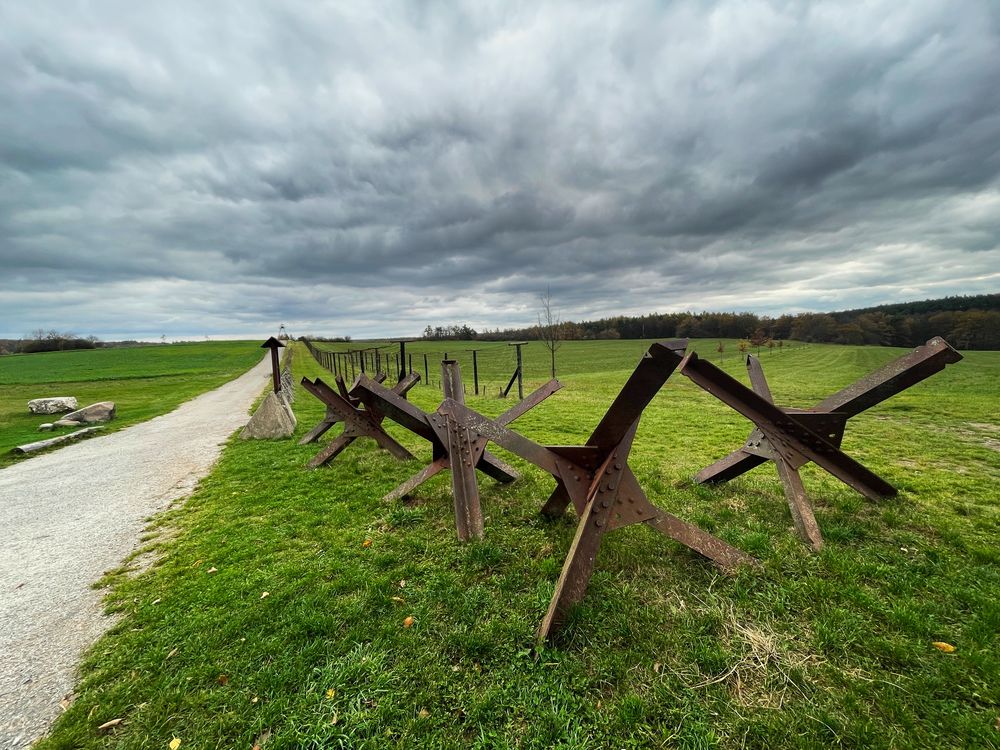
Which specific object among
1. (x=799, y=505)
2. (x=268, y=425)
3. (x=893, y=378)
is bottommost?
(x=268, y=425)

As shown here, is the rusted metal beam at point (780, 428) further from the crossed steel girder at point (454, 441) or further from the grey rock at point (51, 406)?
the grey rock at point (51, 406)

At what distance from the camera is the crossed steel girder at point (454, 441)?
441 centimetres

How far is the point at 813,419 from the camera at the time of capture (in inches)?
171

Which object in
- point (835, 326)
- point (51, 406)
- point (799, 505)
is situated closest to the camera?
point (799, 505)

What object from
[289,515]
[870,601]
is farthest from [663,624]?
[289,515]

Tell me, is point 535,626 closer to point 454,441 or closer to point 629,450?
point 629,450

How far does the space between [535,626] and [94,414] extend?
763 inches

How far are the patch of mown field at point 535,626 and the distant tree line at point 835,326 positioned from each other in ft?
81.8

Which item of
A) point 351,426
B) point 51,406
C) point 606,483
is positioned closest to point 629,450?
point 606,483

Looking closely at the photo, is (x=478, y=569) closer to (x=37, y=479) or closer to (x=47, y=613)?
(x=47, y=613)

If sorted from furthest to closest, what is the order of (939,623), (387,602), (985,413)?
1. (985,413)
2. (387,602)
3. (939,623)

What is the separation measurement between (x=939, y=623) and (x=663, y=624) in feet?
6.29

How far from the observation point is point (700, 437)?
9234 mm

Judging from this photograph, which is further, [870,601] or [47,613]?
[47,613]
